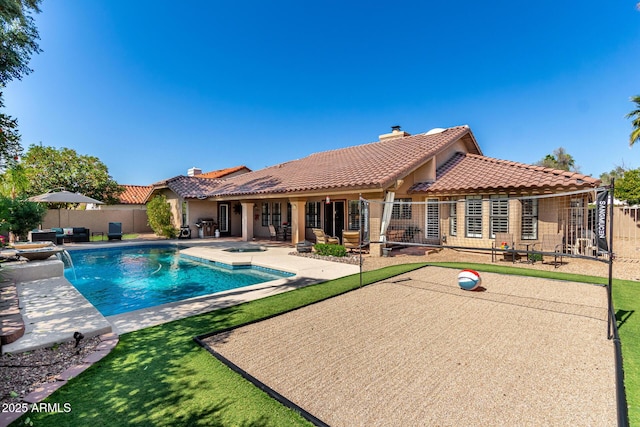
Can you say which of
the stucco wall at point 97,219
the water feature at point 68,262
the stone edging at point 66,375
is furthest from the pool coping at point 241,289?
the stucco wall at point 97,219

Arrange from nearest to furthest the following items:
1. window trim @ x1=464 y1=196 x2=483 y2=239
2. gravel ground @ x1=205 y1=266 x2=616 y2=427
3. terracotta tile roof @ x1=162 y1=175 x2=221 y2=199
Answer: gravel ground @ x1=205 y1=266 x2=616 y2=427 → window trim @ x1=464 y1=196 x2=483 y2=239 → terracotta tile roof @ x1=162 y1=175 x2=221 y2=199

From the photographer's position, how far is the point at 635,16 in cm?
1383

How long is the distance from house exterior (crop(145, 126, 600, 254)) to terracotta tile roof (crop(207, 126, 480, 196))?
7 cm

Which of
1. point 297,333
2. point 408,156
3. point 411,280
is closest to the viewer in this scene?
point 297,333

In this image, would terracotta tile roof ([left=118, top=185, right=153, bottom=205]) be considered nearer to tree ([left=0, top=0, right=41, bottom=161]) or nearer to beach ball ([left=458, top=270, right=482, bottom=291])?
tree ([left=0, top=0, right=41, bottom=161])

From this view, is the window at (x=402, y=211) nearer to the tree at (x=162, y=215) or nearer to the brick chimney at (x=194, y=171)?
the tree at (x=162, y=215)

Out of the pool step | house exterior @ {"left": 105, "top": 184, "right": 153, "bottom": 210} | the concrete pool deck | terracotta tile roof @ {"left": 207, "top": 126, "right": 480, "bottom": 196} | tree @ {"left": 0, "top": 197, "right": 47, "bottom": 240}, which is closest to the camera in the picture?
the pool step

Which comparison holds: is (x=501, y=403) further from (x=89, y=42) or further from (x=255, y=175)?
(x=255, y=175)

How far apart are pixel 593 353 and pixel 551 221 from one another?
9289 millimetres

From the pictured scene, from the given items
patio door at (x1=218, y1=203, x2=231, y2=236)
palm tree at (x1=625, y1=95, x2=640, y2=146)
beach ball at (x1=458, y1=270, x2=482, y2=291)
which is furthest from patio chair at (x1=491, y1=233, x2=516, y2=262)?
palm tree at (x1=625, y1=95, x2=640, y2=146)

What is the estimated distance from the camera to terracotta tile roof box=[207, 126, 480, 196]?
12984mm

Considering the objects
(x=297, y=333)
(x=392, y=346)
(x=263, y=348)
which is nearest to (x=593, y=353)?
(x=392, y=346)

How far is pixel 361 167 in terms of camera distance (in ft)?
50.9

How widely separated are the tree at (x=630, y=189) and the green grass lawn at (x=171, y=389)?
22061 millimetres
